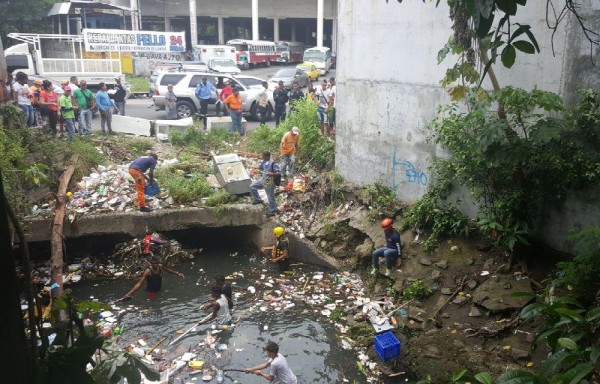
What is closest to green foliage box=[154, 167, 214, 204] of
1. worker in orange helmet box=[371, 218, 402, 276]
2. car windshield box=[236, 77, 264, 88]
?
worker in orange helmet box=[371, 218, 402, 276]

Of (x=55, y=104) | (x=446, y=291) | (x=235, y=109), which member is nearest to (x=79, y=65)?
(x=55, y=104)

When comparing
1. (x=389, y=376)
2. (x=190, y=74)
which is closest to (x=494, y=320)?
(x=389, y=376)

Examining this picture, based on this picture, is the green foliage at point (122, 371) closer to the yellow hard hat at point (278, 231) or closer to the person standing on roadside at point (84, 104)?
the yellow hard hat at point (278, 231)

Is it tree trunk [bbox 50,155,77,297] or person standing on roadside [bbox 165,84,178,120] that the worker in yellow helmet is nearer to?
tree trunk [bbox 50,155,77,297]

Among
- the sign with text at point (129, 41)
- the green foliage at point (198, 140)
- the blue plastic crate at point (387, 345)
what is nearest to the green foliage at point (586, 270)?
the blue plastic crate at point (387, 345)

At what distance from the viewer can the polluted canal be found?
285 inches

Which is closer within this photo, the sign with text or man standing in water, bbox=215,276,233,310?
man standing in water, bbox=215,276,233,310

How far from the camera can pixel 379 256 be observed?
9.04 meters

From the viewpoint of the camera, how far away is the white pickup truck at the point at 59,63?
19547 mm

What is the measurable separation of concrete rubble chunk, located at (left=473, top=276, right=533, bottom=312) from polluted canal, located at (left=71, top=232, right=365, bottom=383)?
6.76ft

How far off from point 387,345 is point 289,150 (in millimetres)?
6231

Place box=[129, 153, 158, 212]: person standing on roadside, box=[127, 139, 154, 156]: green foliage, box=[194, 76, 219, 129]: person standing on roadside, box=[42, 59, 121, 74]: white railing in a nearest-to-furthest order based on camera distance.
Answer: box=[129, 153, 158, 212]: person standing on roadside < box=[127, 139, 154, 156]: green foliage < box=[194, 76, 219, 129]: person standing on roadside < box=[42, 59, 121, 74]: white railing

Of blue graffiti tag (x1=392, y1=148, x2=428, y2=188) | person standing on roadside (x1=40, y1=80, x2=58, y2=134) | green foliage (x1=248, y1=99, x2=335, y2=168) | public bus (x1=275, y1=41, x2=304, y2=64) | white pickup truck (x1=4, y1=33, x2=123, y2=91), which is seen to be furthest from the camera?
public bus (x1=275, y1=41, x2=304, y2=64)

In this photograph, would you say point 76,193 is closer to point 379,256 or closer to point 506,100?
point 379,256
